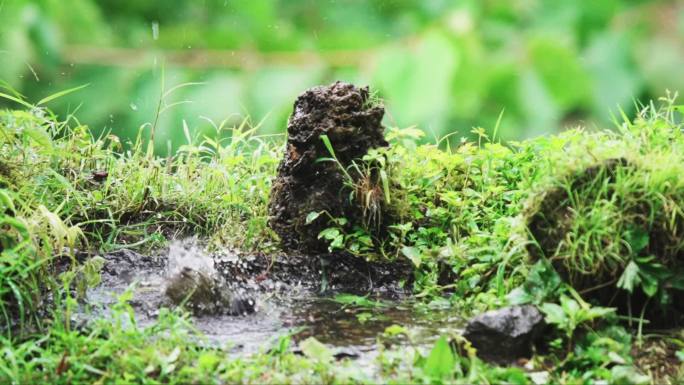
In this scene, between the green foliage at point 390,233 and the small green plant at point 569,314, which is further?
the small green plant at point 569,314

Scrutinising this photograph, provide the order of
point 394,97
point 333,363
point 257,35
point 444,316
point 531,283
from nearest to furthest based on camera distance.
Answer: point 333,363 < point 531,283 < point 444,316 < point 394,97 < point 257,35

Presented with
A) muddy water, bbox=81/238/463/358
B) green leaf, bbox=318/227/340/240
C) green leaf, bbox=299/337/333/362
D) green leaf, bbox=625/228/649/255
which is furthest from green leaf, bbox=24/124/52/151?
green leaf, bbox=625/228/649/255

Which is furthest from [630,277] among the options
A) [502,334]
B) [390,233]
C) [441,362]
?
[390,233]

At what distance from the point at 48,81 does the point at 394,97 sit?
383 centimetres

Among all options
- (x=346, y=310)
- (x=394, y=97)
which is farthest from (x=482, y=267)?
(x=394, y=97)

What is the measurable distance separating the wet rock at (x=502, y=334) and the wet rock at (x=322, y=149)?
985 millimetres

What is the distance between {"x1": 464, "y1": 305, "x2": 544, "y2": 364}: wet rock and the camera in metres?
2.48

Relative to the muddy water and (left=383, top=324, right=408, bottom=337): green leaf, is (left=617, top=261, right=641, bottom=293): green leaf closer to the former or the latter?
the muddy water

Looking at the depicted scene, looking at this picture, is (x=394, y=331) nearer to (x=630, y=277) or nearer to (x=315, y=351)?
(x=315, y=351)

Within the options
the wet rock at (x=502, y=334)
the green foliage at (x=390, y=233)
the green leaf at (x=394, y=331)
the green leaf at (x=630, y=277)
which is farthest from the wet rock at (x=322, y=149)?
the green leaf at (x=630, y=277)

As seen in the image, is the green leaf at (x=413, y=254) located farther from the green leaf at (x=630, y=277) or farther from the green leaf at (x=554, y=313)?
the green leaf at (x=630, y=277)

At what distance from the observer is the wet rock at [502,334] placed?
248 centimetres

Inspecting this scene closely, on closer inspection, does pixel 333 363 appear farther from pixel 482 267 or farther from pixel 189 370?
pixel 482 267

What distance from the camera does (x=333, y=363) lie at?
243 centimetres
